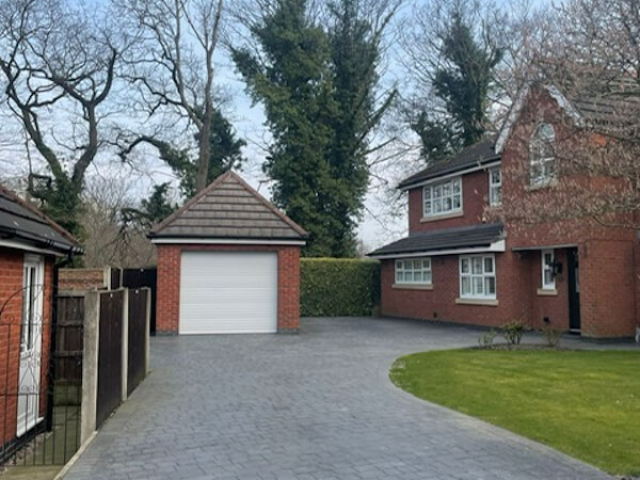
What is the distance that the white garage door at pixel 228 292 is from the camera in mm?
17812

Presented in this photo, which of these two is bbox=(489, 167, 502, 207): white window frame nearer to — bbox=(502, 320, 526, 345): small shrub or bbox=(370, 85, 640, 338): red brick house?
bbox=(370, 85, 640, 338): red brick house

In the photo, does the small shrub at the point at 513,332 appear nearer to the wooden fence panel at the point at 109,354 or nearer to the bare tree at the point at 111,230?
the wooden fence panel at the point at 109,354

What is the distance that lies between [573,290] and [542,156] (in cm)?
1078

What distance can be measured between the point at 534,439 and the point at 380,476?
7.32 feet

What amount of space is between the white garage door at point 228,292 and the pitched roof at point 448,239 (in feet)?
22.2

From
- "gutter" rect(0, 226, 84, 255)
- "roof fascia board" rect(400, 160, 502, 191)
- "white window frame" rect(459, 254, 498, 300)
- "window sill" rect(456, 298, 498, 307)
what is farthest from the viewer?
"roof fascia board" rect(400, 160, 502, 191)

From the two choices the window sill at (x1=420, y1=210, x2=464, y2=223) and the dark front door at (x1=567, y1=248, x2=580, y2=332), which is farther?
the window sill at (x1=420, y1=210, x2=464, y2=223)

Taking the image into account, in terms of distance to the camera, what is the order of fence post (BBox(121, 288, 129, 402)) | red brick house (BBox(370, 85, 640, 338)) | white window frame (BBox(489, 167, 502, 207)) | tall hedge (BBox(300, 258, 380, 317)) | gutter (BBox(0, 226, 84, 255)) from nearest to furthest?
gutter (BBox(0, 226, 84, 255))
fence post (BBox(121, 288, 129, 402))
red brick house (BBox(370, 85, 640, 338))
white window frame (BBox(489, 167, 502, 207))
tall hedge (BBox(300, 258, 380, 317))

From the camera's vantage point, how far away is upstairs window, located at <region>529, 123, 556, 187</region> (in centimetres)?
721

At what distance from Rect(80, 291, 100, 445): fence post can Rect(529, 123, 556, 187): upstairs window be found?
232 inches

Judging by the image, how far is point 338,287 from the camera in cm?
2612

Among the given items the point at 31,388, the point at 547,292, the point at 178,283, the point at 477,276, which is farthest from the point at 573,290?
the point at 31,388

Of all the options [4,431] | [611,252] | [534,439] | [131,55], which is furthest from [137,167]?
[534,439]

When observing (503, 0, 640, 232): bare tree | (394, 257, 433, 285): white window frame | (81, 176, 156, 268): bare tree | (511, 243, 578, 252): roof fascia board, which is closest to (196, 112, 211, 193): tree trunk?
(81, 176, 156, 268): bare tree
